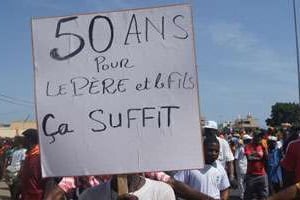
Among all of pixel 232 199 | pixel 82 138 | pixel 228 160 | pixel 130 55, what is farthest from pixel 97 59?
pixel 232 199

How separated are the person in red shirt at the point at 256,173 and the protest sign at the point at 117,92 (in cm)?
828

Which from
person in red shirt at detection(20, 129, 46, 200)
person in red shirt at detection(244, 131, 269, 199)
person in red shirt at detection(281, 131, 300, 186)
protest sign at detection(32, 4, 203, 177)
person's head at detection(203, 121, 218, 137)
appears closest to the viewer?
protest sign at detection(32, 4, 203, 177)

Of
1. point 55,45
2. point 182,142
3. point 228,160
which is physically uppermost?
point 55,45

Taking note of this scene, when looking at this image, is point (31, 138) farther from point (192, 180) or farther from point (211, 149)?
point (211, 149)

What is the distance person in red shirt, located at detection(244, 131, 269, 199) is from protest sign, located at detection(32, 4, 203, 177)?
8281 mm

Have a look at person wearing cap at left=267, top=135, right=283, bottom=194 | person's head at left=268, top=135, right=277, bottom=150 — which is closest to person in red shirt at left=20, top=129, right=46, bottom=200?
person wearing cap at left=267, top=135, right=283, bottom=194

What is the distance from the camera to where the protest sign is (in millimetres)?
3660

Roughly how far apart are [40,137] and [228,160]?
7.17 m

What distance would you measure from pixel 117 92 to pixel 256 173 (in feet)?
29.0

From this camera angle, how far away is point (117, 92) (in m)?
3.70

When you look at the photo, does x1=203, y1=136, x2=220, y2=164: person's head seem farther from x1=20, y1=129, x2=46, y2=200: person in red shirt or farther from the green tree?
the green tree

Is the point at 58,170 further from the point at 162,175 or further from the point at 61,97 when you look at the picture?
the point at 162,175

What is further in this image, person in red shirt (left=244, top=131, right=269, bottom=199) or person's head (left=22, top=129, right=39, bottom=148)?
person in red shirt (left=244, top=131, right=269, bottom=199)

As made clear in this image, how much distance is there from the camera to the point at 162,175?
4.56 meters
